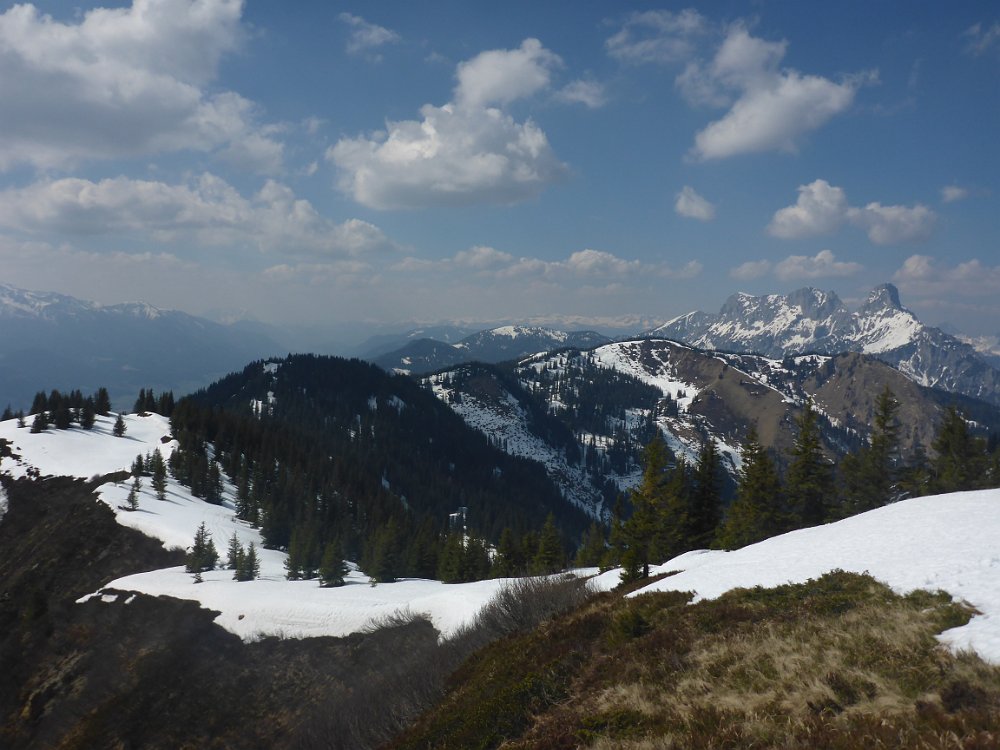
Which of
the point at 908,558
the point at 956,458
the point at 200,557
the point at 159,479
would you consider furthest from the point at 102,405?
the point at 956,458

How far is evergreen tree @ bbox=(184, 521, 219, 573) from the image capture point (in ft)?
166

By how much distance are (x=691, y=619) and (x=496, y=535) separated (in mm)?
116963

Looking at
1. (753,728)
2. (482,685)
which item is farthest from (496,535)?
(753,728)

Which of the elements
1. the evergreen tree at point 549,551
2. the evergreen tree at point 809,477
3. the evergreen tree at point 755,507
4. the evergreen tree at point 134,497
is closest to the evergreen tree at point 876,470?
the evergreen tree at point 809,477

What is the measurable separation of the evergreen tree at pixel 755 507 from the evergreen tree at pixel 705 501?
3162mm

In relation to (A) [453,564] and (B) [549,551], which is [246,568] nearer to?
(A) [453,564]

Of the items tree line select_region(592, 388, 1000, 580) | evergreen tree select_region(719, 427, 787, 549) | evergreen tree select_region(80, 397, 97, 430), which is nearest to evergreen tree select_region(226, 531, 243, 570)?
tree line select_region(592, 388, 1000, 580)

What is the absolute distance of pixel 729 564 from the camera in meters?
24.1

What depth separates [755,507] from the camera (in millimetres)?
42125

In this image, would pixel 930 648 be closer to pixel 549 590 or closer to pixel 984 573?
pixel 984 573

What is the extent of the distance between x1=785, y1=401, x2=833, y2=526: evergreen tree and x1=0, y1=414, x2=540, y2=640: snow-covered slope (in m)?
29.9

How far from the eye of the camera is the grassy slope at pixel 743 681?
8.32 meters

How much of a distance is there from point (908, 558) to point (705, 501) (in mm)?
30981

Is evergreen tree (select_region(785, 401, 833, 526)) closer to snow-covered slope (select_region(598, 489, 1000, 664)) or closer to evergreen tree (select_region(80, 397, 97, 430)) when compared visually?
snow-covered slope (select_region(598, 489, 1000, 664))
